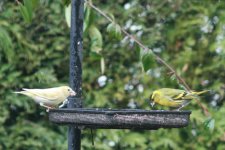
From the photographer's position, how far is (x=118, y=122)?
6.63 ft

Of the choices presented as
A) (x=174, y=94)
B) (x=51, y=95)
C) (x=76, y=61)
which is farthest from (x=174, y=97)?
(x=51, y=95)

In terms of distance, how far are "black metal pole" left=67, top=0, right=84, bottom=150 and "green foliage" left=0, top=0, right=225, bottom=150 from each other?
1.37m

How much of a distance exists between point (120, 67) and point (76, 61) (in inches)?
74.3

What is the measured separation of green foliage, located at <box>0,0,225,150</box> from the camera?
390 centimetres

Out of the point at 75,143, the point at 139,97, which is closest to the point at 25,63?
the point at 139,97

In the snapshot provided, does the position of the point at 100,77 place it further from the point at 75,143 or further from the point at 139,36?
the point at 75,143

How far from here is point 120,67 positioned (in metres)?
4.26

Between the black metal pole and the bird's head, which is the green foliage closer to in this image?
the black metal pole

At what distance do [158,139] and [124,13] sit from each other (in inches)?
35.3

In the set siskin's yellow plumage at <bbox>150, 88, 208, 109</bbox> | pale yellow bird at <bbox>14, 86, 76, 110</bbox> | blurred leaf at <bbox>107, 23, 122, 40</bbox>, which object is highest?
blurred leaf at <bbox>107, 23, 122, 40</bbox>

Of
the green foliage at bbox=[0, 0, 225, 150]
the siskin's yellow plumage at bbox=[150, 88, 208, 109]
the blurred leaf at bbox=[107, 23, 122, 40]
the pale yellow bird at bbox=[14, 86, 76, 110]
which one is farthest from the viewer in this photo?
the green foliage at bbox=[0, 0, 225, 150]

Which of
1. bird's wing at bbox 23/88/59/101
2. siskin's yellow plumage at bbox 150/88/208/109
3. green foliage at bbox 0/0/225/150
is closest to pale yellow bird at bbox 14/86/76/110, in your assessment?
bird's wing at bbox 23/88/59/101

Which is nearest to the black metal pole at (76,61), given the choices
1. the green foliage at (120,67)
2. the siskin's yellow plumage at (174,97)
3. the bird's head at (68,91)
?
the bird's head at (68,91)

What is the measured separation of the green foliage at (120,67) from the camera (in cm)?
390
